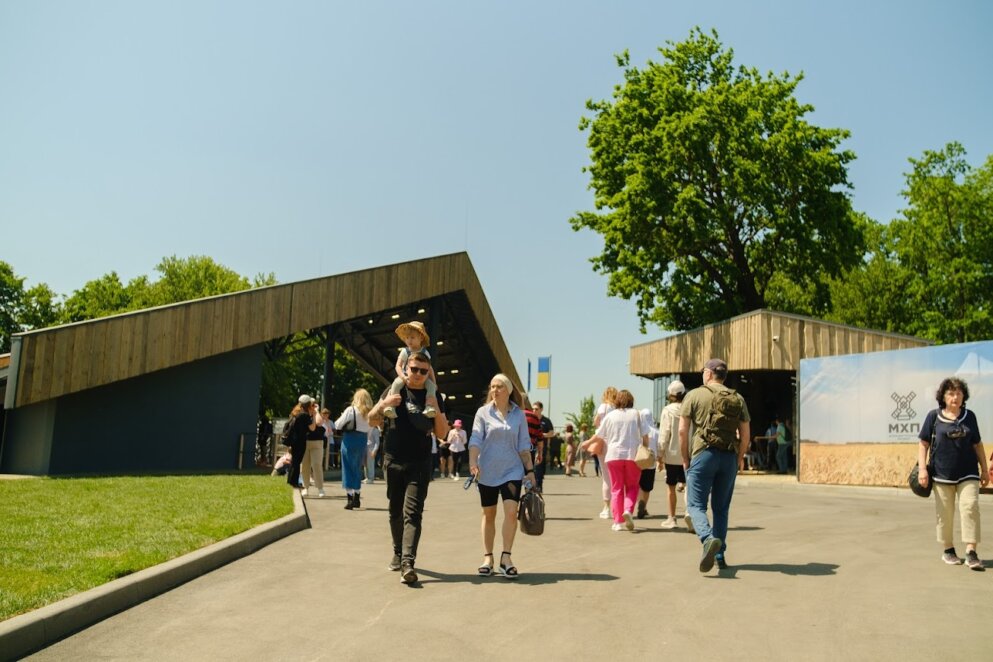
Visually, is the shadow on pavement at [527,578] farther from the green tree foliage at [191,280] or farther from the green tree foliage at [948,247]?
the green tree foliage at [191,280]

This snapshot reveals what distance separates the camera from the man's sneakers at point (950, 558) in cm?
841

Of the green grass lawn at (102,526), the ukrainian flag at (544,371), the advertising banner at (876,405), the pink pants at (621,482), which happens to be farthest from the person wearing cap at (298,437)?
the ukrainian flag at (544,371)

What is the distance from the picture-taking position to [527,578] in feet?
25.0

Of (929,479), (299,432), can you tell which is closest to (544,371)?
(299,432)

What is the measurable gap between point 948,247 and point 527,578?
44417 mm

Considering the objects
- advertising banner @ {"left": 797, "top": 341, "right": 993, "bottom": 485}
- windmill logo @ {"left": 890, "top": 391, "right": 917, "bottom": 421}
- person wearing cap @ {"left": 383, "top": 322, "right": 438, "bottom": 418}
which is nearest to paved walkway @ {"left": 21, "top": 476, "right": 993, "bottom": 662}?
person wearing cap @ {"left": 383, "top": 322, "right": 438, "bottom": 418}

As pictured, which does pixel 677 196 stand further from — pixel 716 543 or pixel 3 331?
pixel 3 331

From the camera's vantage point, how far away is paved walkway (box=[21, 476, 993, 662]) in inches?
205

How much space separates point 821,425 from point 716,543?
1579 cm

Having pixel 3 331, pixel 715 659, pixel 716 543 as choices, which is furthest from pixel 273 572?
pixel 3 331

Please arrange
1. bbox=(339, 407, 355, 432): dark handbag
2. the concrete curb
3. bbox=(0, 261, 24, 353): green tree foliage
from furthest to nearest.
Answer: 1. bbox=(0, 261, 24, 353): green tree foliage
2. bbox=(339, 407, 355, 432): dark handbag
3. the concrete curb

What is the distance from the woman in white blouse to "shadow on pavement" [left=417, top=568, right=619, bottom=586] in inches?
266

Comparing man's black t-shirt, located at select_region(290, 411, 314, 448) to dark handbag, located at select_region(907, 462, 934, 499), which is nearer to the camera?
dark handbag, located at select_region(907, 462, 934, 499)

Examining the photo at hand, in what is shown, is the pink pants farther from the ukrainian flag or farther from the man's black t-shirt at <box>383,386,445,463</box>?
the ukrainian flag
